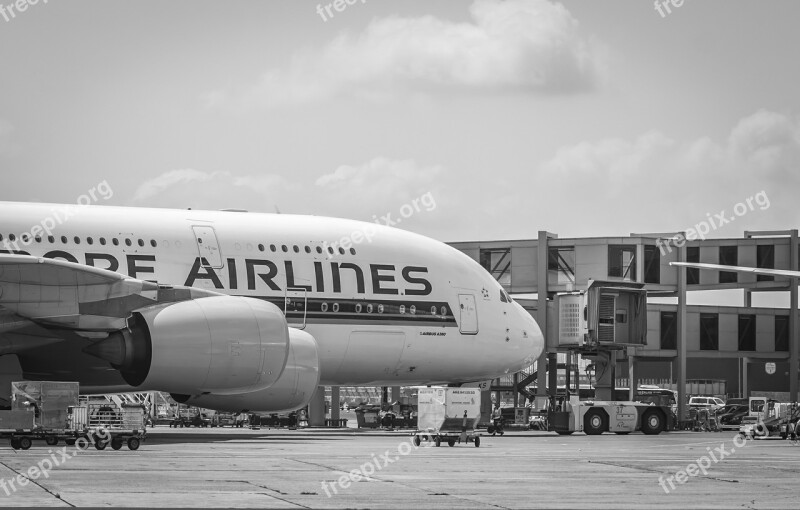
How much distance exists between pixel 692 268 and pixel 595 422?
17468mm

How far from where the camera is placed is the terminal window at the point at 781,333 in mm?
56281

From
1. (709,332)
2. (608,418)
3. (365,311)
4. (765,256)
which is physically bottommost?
(608,418)

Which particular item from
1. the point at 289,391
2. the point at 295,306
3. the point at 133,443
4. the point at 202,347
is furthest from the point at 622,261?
the point at 133,443

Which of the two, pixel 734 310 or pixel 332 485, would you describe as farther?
pixel 734 310

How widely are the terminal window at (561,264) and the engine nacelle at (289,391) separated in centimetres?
2236

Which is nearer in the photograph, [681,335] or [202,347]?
[202,347]

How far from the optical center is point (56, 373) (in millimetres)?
26250

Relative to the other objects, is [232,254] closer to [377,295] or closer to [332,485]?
[377,295]

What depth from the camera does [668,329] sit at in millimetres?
52000

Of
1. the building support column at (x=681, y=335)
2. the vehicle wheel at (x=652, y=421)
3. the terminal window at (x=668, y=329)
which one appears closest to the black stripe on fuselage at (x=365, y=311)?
the vehicle wheel at (x=652, y=421)

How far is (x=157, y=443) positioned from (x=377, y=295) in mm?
6625

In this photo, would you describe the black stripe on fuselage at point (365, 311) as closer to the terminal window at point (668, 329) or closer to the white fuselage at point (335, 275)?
the white fuselage at point (335, 275)

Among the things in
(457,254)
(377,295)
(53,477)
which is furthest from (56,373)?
(53,477)
